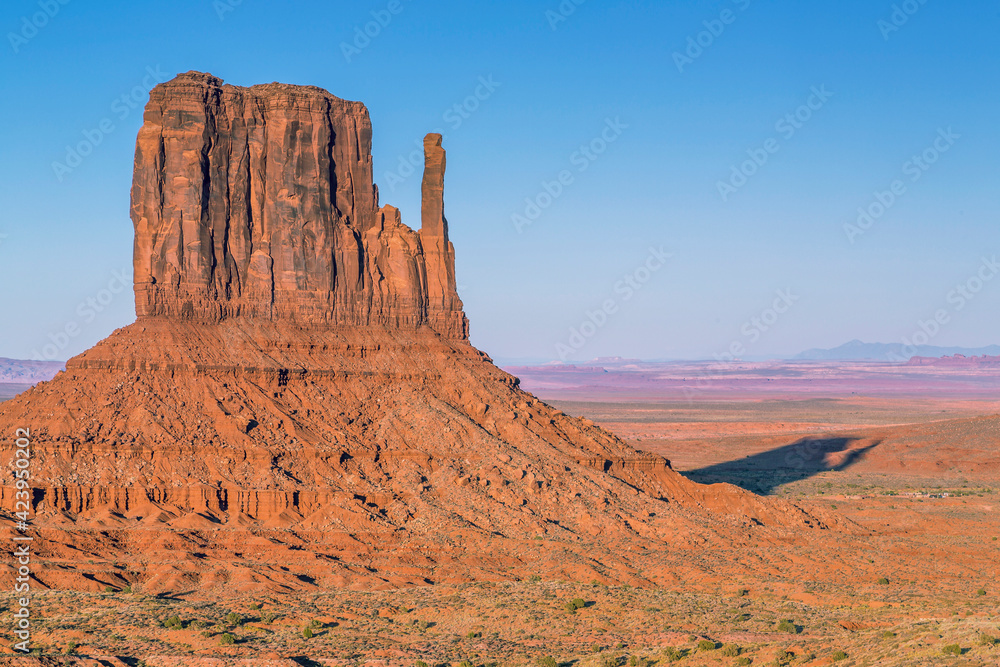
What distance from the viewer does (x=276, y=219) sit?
63.5m

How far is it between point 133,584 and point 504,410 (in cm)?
2329

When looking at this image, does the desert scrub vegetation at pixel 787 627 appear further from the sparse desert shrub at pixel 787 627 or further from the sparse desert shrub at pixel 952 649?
the sparse desert shrub at pixel 952 649

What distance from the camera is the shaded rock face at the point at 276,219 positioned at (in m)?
61.3

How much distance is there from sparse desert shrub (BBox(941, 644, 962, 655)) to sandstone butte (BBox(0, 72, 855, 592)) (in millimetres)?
19940

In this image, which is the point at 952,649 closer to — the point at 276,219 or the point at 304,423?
the point at 304,423

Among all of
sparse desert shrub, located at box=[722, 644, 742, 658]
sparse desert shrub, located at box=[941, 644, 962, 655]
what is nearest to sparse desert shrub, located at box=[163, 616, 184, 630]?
sparse desert shrub, located at box=[722, 644, 742, 658]

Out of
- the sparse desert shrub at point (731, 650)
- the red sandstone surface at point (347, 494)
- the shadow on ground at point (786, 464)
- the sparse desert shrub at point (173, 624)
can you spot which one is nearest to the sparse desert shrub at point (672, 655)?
the red sandstone surface at point (347, 494)

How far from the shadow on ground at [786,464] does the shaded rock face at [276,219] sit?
33.3 metres

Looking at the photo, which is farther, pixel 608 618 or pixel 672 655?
pixel 608 618

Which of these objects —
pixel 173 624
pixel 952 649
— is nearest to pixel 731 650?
pixel 952 649

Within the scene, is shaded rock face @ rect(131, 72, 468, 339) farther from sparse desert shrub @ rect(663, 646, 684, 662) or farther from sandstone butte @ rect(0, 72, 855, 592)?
sparse desert shrub @ rect(663, 646, 684, 662)

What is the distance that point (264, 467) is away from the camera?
5506cm

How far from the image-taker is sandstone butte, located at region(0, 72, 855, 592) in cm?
5019

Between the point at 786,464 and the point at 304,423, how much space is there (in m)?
63.8
